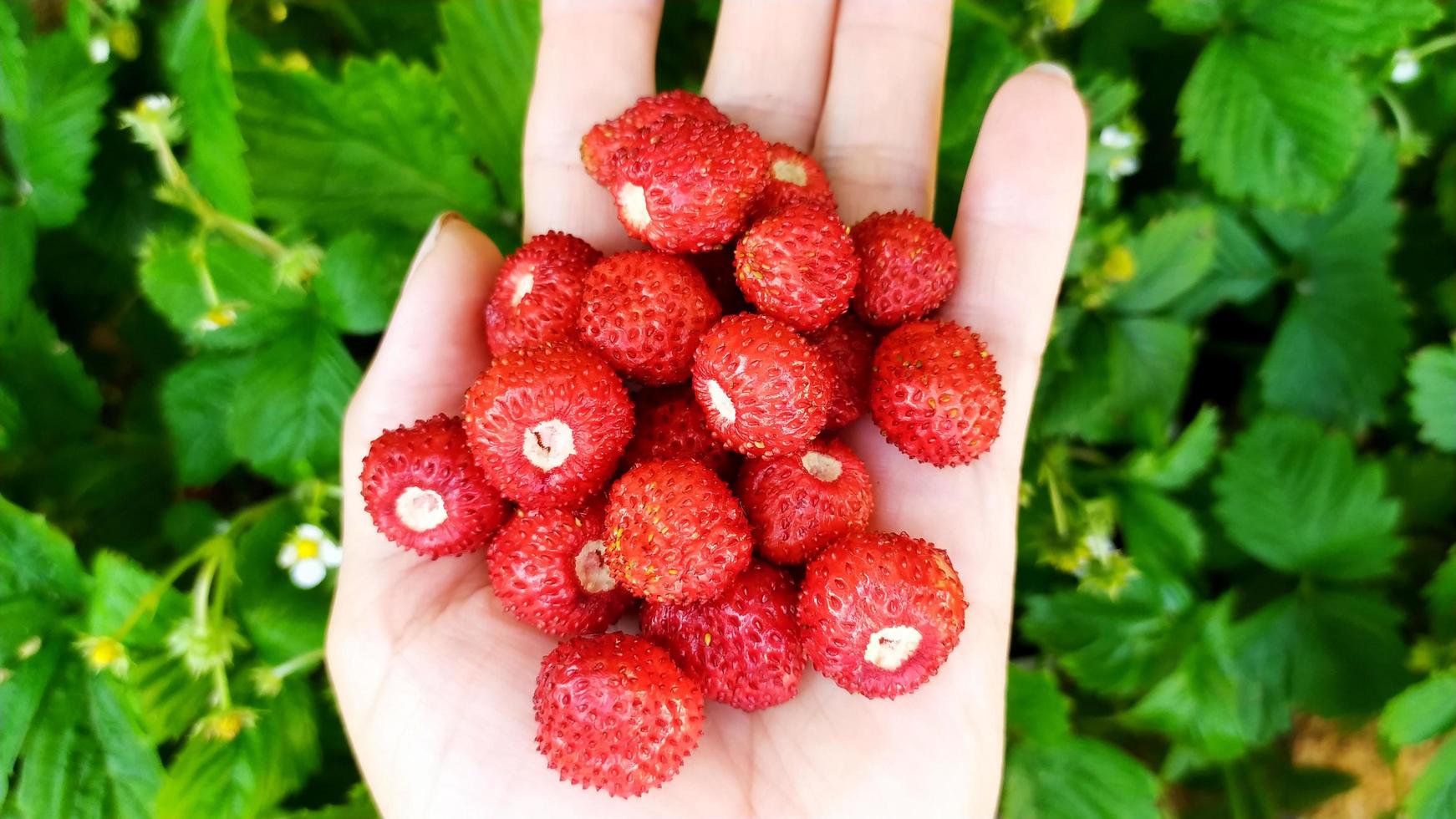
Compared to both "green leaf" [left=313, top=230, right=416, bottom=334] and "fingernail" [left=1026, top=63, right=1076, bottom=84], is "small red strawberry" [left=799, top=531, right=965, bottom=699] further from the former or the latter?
"green leaf" [left=313, top=230, right=416, bottom=334]

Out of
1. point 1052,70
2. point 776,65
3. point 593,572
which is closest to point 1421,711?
point 1052,70

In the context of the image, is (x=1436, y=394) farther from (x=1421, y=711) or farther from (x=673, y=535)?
(x=673, y=535)

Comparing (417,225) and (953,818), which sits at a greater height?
(417,225)

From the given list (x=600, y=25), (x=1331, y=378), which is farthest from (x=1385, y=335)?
(x=600, y=25)

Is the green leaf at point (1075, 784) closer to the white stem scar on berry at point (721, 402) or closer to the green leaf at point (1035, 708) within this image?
the green leaf at point (1035, 708)

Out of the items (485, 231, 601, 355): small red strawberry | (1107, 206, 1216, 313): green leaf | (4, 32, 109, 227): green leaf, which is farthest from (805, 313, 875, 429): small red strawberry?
(4, 32, 109, 227): green leaf

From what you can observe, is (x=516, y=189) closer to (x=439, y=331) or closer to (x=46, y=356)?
(x=439, y=331)
